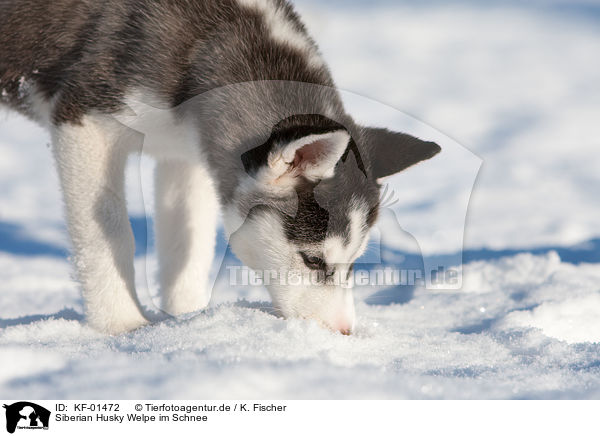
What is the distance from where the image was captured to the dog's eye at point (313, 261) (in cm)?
401

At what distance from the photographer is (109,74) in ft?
14.8

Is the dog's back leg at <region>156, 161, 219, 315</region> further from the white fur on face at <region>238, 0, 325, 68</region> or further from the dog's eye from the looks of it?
the dog's eye

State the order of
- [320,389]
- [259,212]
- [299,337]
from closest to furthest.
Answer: [320,389] → [299,337] → [259,212]

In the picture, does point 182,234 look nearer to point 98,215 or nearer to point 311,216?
point 98,215

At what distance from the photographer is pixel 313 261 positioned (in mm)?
4027

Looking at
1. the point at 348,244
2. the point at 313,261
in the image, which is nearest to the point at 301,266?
the point at 313,261

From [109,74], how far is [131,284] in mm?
1472

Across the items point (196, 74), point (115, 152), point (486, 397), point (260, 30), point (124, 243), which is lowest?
point (486, 397)

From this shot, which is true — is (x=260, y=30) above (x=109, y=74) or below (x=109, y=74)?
above

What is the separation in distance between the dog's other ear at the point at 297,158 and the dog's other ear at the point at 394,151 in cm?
49

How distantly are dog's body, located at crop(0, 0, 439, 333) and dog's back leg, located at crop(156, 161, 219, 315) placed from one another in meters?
0.85

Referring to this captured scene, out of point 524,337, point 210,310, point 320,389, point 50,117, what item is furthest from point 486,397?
point 50,117

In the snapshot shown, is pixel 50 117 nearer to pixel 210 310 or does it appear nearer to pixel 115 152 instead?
pixel 115 152
